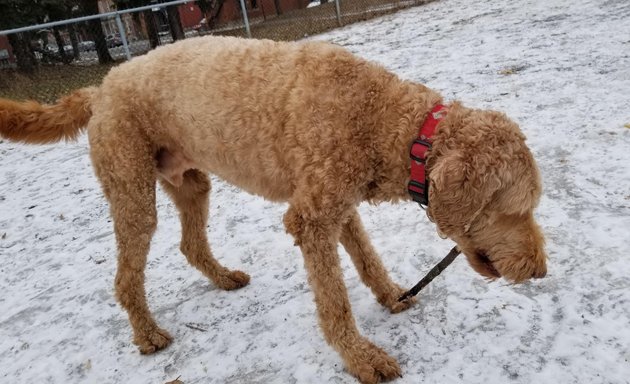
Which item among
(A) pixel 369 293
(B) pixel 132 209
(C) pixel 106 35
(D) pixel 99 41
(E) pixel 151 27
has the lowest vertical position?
(A) pixel 369 293

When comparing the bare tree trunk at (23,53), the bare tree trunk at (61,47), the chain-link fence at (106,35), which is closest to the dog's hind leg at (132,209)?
the chain-link fence at (106,35)

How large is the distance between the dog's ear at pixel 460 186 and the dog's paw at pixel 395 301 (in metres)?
0.90

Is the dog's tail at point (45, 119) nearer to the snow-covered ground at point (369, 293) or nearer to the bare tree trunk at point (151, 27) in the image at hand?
the snow-covered ground at point (369, 293)

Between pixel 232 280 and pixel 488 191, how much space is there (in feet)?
6.42

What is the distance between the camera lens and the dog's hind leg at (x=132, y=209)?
2.65 meters

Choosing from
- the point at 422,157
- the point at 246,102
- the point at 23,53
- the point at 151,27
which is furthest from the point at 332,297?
the point at 151,27

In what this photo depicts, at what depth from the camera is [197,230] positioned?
318 cm

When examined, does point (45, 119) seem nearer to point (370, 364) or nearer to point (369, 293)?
point (369, 293)

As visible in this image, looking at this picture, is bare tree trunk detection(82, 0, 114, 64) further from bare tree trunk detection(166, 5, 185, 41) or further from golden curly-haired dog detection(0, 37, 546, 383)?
golden curly-haired dog detection(0, 37, 546, 383)

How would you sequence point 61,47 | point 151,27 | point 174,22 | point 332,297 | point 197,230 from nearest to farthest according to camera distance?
point 332,297
point 197,230
point 61,47
point 151,27
point 174,22

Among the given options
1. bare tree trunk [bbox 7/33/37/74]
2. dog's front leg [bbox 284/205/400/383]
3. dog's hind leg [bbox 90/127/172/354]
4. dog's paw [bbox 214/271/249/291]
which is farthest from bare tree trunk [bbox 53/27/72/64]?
dog's front leg [bbox 284/205/400/383]

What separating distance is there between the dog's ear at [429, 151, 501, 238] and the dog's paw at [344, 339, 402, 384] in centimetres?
82

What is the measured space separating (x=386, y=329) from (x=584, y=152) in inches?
94.4

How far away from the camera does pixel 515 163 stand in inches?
74.2
